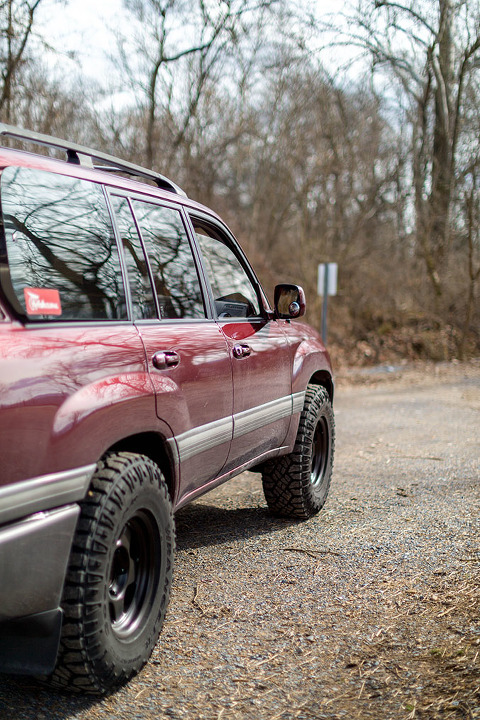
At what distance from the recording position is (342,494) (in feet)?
18.2

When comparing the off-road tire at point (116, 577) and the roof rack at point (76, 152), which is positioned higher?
the roof rack at point (76, 152)

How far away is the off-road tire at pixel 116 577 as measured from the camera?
92.1 inches

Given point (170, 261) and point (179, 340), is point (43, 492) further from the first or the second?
point (170, 261)

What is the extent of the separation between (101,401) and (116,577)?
720 mm

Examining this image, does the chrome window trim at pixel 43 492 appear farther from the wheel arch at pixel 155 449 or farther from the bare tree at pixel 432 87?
the bare tree at pixel 432 87

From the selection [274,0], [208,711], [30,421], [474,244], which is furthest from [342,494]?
[474,244]

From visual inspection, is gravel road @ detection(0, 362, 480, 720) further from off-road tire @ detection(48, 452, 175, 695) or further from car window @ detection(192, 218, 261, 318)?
car window @ detection(192, 218, 261, 318)

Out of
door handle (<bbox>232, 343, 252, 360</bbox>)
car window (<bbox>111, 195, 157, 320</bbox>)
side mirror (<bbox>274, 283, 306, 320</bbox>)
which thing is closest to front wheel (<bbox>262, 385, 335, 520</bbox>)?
side mirror (<bbox>274, 283, 306, 320</bbox>)

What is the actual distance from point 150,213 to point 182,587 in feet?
6.21

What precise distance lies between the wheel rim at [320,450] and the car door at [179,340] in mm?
1649

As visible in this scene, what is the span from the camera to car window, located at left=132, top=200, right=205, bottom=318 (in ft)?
10.5

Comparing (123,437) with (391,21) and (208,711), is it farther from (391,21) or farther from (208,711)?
(391,21)

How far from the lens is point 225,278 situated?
410cm

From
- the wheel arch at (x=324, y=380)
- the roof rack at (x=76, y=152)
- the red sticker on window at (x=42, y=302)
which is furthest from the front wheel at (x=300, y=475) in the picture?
the red sticker on window at (x=42, y=302)
